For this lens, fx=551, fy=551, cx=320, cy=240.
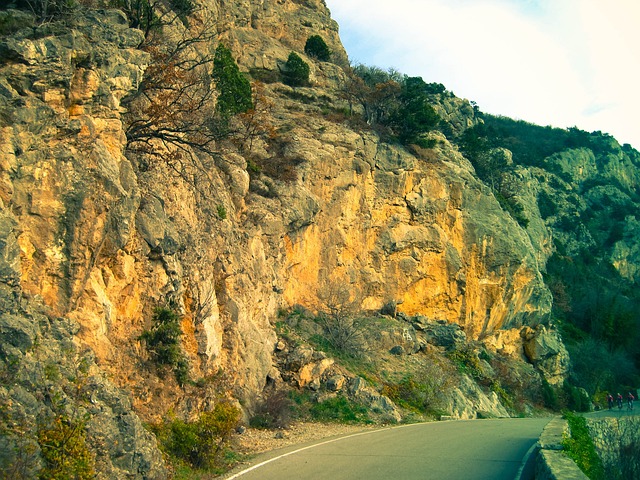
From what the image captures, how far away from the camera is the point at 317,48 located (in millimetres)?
39906

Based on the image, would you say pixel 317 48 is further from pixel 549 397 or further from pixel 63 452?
pixel 63 452

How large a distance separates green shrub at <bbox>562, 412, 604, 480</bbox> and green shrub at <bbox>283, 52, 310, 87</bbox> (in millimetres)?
27382

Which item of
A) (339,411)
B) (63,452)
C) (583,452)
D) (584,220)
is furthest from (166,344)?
(584,220)

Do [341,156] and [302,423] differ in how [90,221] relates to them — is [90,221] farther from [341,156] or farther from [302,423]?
[341,156]

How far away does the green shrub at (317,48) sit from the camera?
39.9m

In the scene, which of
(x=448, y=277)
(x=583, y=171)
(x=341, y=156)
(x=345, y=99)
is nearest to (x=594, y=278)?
(x=583, y=171)

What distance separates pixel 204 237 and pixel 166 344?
492cm

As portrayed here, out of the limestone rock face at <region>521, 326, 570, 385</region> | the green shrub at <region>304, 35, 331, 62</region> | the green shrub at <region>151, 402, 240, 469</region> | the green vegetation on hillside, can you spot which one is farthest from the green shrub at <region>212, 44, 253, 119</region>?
the green vegetation on hillside

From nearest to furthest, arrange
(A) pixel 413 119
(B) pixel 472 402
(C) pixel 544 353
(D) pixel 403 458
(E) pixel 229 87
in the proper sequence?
1. (D) pixel 403 458
2. (E) pixel 229 87
3. (B) pixel 472 402
4. (A) pixel 413 119
5. (C) pixel 544 353

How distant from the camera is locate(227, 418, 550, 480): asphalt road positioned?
9742 mm

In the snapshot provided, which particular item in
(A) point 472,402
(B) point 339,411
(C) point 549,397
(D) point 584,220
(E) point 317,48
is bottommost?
(C) point 549,397

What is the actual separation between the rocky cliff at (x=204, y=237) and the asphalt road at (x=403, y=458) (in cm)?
255

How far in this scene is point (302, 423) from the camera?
55.3 feet

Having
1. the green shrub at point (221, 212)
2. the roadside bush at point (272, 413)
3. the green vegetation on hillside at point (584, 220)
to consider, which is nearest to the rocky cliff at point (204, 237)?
the green shrub at point (221, 212)
